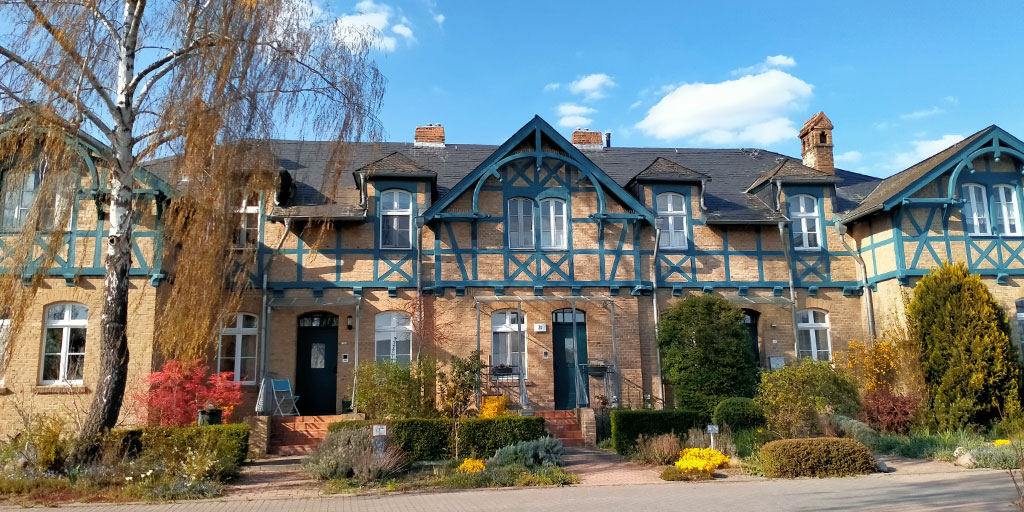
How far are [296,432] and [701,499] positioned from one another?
8.61 m

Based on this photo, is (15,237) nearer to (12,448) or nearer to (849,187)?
(12,448)

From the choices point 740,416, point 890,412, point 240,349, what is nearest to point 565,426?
point 740,416

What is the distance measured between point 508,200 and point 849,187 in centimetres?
973

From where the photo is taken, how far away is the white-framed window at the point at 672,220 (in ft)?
61.3

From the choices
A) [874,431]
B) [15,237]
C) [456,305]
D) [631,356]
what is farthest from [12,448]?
[874,431]

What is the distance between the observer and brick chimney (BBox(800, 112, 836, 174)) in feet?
66.6

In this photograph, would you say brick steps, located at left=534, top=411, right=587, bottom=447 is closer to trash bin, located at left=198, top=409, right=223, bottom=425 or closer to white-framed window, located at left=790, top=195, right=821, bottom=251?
trash bin, located at left=198, top=409, right=223, bottom=425

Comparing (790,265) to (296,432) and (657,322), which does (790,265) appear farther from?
(296,432)

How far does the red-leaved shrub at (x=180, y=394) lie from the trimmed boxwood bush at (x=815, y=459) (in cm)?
978

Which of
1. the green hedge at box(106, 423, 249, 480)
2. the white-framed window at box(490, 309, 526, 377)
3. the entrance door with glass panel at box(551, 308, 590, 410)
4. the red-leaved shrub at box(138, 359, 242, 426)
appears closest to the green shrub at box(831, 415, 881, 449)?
the entrance door with glass panel at box(551, 308, 590, 410)

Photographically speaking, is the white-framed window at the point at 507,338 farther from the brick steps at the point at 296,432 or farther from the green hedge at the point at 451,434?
the green hedge at the point at 451,434

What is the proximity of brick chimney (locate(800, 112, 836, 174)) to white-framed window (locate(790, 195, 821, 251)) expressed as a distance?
166 cm

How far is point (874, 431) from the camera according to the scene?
1423 cm

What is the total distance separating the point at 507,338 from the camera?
17672 mm
